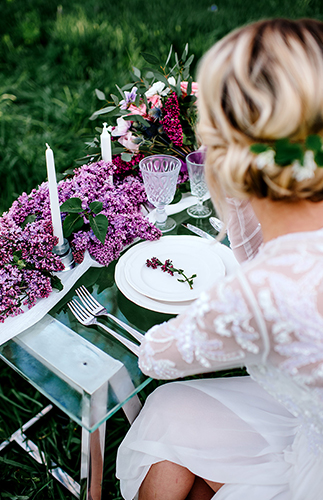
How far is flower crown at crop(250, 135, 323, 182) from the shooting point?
779mm

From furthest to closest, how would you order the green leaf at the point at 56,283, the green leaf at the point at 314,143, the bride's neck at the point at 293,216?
the green leaf at the point at 56,283 < the bride's neck at the point at 293,216 < the green leaf at the point at 314,143

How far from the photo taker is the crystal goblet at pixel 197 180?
158 cm

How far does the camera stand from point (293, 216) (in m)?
0.92

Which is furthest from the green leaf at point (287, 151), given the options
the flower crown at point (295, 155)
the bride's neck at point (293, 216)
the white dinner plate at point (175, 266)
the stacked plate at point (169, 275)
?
the white dinner plate at point (175, 266)

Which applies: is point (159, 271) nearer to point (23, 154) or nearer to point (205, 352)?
point (205, 352)

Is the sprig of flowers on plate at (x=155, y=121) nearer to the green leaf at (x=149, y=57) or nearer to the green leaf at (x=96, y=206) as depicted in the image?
the green leaf at (x=149, y=57)

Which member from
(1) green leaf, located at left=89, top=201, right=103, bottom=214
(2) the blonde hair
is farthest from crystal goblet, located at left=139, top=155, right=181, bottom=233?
(2) the blonde hair

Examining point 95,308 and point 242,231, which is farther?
point 242,231

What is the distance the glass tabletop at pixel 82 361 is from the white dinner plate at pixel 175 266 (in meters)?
0.06

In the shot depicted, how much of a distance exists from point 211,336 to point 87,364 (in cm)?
39

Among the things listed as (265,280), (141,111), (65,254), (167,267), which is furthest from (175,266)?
(141,111)

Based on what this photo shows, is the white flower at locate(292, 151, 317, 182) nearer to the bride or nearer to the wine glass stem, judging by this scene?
the bride

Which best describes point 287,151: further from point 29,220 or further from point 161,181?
point 29,220

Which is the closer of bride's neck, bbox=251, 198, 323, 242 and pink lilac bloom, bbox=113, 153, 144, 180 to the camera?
bride's neck, bbox=251, 198, 323, 242
